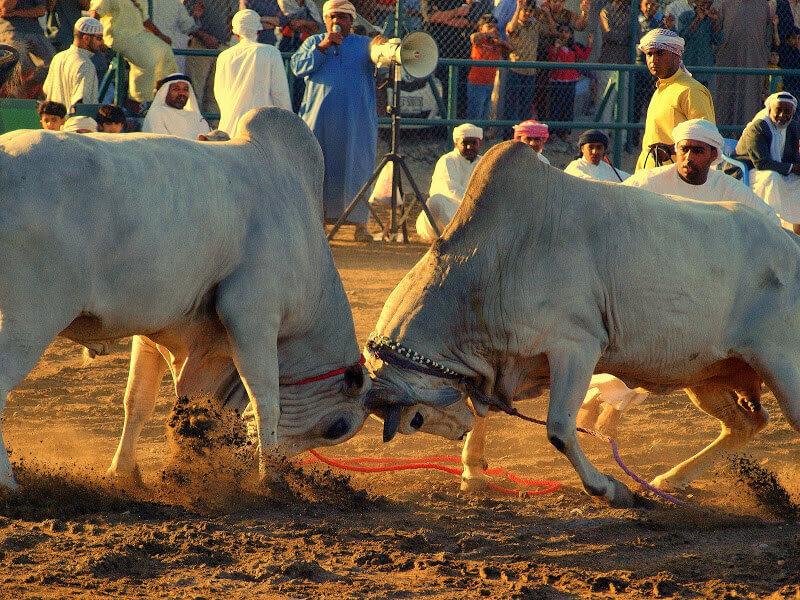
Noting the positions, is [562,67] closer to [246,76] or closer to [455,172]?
[455,172]

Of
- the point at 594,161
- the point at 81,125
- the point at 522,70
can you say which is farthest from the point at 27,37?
the point at 594,161

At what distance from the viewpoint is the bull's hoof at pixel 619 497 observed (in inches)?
192

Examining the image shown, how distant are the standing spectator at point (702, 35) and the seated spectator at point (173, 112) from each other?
238 inches

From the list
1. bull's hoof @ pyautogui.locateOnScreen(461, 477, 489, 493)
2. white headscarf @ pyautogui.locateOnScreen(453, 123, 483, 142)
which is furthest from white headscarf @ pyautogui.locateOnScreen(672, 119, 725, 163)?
white headscarf @ pyautogui.locateOnScreen(453, 123, 483, 142)

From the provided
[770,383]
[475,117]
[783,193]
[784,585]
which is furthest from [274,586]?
[475,117]

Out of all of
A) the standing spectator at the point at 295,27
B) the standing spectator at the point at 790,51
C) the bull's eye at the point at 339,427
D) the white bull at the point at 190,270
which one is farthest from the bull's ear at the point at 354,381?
the standing spectator at the point at 790,51

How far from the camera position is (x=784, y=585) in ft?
12.6

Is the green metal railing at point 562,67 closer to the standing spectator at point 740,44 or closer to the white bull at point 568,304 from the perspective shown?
the standing spectator at point 740,44

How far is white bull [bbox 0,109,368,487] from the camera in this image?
4.02m

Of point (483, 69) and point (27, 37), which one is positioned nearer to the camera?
point (27, 37)

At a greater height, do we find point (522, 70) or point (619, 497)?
point (522, 70)

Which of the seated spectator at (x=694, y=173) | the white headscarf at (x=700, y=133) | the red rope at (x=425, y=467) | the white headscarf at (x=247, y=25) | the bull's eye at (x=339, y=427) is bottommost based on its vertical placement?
the red rope at (x=425, y=467)

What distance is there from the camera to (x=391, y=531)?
4.42 metres

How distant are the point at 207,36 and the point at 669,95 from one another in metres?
6.36
